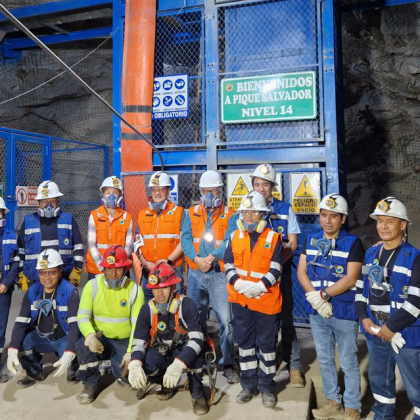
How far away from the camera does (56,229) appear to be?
5.23 metres

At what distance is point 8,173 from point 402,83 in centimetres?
1011

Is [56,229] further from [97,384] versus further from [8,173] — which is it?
[8,173]

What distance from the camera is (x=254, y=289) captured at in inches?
150

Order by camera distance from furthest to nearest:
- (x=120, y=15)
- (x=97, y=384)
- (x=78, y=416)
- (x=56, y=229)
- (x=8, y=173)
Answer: (x=8, y=173)
(x=120, y=15)
(x=56, y=229)
(x=97, y=384)
(x=78, y=416)

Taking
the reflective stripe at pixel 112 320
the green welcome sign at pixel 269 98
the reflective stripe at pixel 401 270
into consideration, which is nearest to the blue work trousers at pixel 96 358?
the reflective stripe at pixel 112 320

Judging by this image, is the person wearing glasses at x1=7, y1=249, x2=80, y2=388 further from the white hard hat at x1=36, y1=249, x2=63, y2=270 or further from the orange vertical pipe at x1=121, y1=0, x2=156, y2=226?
the orange vertical pipe at x1=121, y1=0, x2=156, y2=226

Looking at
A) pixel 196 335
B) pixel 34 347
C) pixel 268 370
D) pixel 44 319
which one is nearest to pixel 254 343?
pixel 268 370

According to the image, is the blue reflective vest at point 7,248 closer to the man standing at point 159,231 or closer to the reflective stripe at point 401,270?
the man standing at point 159,231

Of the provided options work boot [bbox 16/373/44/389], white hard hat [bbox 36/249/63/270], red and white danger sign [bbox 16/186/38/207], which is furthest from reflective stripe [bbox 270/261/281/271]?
red and white danger sign [bbox 16/186/38/207]

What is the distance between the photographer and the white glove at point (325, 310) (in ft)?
12.2

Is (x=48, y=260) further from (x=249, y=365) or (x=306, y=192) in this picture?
(x=306, y=192)

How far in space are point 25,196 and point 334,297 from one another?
21.7ft

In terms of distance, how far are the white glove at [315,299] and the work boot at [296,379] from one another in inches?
41.6

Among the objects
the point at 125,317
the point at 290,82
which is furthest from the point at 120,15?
the point at 125,317
